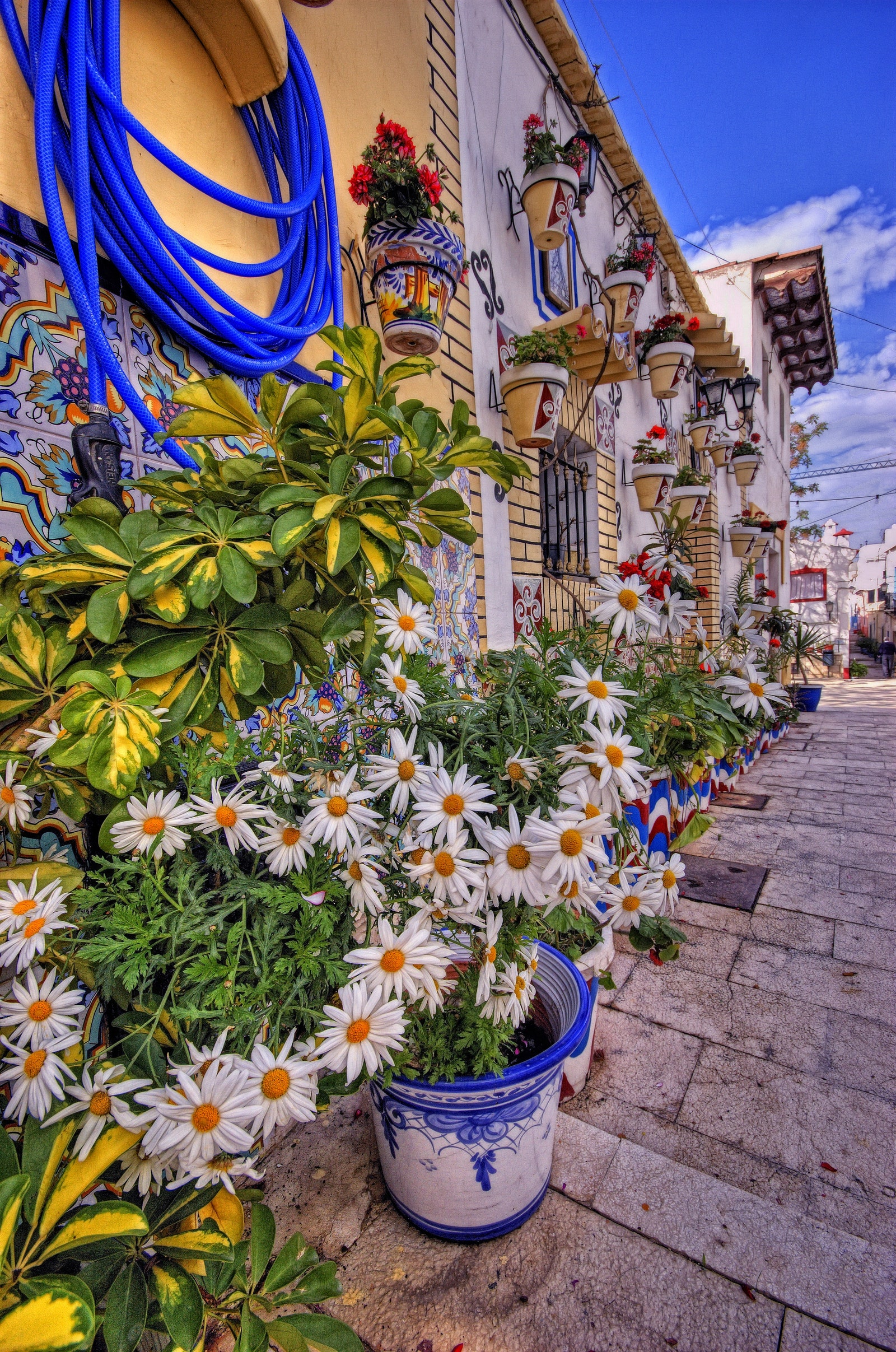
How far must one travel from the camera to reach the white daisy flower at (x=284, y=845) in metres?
0.81

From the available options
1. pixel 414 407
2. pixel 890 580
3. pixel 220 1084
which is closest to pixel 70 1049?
pixel 220 1084

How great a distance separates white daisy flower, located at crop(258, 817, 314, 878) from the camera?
0.81m

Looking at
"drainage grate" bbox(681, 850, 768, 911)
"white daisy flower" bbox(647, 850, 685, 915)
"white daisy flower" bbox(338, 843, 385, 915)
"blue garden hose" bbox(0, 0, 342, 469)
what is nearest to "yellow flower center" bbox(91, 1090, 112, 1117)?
"white daisy flower" bbox(338, 843, 385, 915)

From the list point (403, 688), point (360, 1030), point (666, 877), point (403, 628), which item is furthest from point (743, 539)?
point (360, 1030)

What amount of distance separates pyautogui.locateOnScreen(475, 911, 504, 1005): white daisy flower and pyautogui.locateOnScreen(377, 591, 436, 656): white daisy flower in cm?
43

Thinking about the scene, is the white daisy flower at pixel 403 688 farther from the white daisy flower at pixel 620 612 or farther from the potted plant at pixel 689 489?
the potted plant at pixel 689 489

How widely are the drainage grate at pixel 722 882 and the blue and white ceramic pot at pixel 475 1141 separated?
167 cm

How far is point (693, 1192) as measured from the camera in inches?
49.3

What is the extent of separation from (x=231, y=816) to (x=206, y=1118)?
33 cm

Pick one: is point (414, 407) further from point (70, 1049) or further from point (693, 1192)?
point (693, 1192)

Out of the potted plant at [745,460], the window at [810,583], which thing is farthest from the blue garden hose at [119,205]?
the window at [810,583]

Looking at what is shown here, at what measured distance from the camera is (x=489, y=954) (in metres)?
0.86

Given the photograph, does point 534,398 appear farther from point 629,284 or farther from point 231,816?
point 231,816

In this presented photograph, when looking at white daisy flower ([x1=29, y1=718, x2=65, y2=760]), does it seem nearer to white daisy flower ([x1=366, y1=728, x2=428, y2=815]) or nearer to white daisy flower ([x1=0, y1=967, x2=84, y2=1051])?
white daisy flower ([x1=0, y1=967, x2=84, y2=1051])
